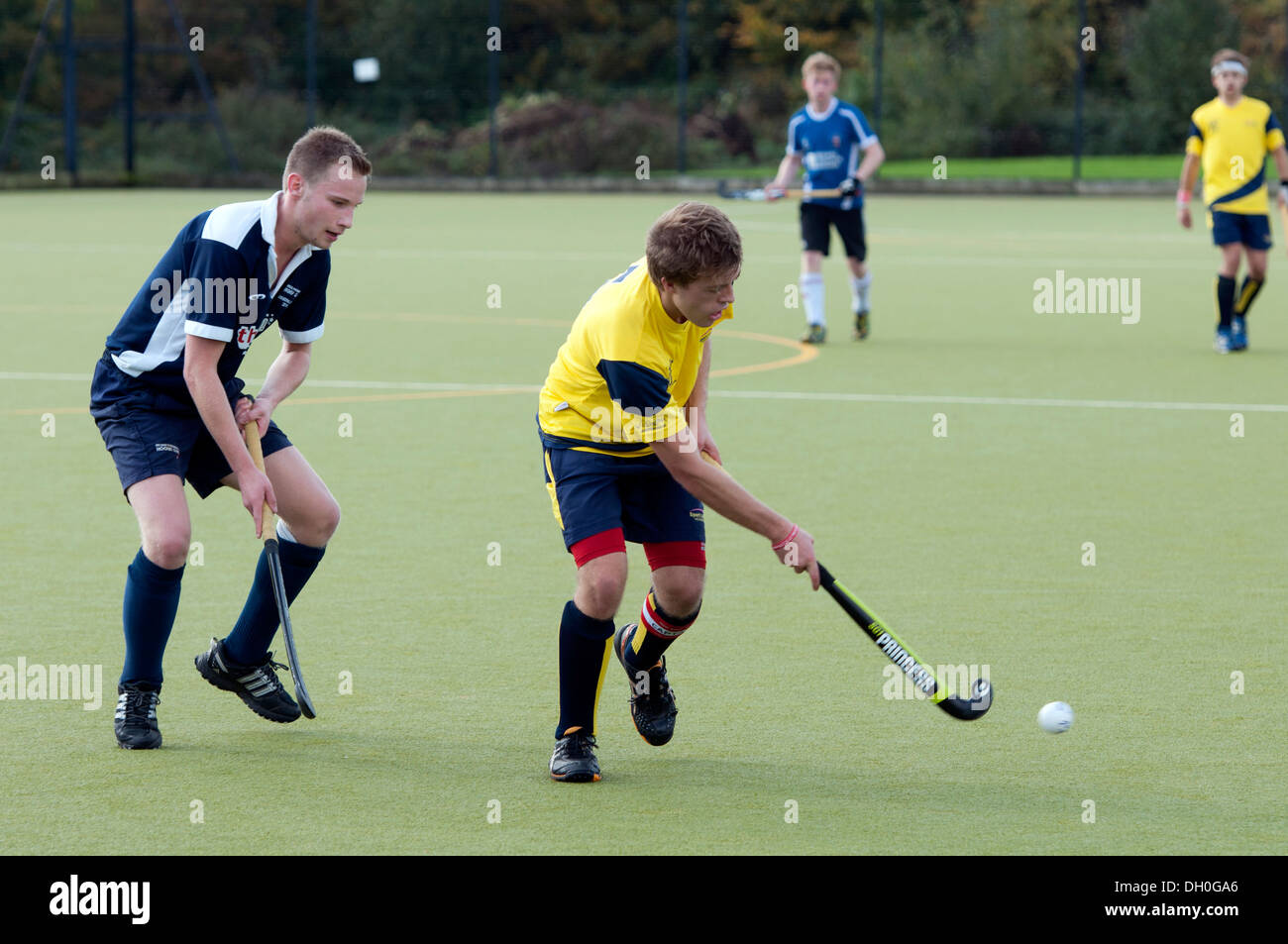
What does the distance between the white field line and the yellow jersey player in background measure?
7.55ft

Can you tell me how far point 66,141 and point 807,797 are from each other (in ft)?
100

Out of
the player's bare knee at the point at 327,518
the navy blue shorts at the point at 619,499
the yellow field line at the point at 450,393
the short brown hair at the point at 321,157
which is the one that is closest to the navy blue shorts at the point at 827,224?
the yellow field line at the point at 450,393

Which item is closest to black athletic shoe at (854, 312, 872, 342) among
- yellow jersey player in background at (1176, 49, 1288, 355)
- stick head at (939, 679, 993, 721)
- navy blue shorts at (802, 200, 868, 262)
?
navy blue shorts at (802, 200, 868, 262)

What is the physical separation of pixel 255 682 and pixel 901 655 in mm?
1692

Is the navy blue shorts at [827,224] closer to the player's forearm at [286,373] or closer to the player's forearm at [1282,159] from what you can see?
the player's forearm at [1282,159]

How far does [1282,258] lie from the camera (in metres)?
19.8

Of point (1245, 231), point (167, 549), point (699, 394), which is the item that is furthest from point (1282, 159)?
point (167, 549)

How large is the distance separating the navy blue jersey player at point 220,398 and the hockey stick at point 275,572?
0.12 ft

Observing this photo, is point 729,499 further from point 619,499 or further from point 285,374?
point 285,374

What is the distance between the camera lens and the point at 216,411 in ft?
15.0

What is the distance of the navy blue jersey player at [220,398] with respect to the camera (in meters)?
4.59

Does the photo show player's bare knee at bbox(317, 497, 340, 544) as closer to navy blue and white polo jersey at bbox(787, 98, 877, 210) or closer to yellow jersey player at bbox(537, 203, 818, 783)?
yellow jersey player at bbox(537, 203, 818, 783)

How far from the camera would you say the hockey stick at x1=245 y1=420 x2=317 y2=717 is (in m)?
4.72
